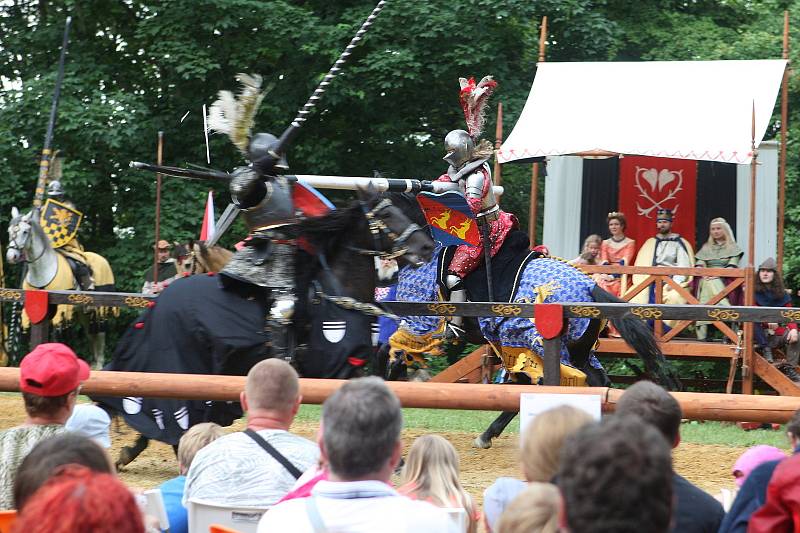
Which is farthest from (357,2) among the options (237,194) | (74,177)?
(237,194)

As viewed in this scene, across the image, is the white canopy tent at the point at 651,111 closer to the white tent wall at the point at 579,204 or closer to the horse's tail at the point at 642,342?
the white tent wall at the point at 579,204

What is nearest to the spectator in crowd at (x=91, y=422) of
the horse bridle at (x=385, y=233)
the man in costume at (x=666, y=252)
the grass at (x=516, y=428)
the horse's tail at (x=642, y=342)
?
the horse bridle at (x=385, y=233)

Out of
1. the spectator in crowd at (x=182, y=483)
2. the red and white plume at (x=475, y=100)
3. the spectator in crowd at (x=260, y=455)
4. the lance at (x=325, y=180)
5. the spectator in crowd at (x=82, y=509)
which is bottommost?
the spectator in crowd at (x=182, y=483)

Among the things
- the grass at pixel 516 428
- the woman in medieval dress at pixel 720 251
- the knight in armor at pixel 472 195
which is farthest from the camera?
the woman in medieval dress at pixel 720 251

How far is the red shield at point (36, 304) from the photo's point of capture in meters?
6.95

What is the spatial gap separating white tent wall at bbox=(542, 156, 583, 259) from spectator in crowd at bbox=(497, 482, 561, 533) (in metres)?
10.1

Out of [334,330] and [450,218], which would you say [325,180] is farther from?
[450,218]

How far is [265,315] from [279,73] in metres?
9.05

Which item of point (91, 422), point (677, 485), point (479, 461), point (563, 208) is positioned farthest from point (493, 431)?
point (677, 485)

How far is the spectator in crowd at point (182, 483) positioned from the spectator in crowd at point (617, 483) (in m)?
1.96

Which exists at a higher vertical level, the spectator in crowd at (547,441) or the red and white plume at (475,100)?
the red and white plume at (475,100)

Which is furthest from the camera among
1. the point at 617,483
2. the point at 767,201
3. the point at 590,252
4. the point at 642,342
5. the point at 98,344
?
the point at 98,344

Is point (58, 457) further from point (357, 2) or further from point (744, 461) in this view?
point (357, 2)

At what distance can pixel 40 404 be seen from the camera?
3.32m
